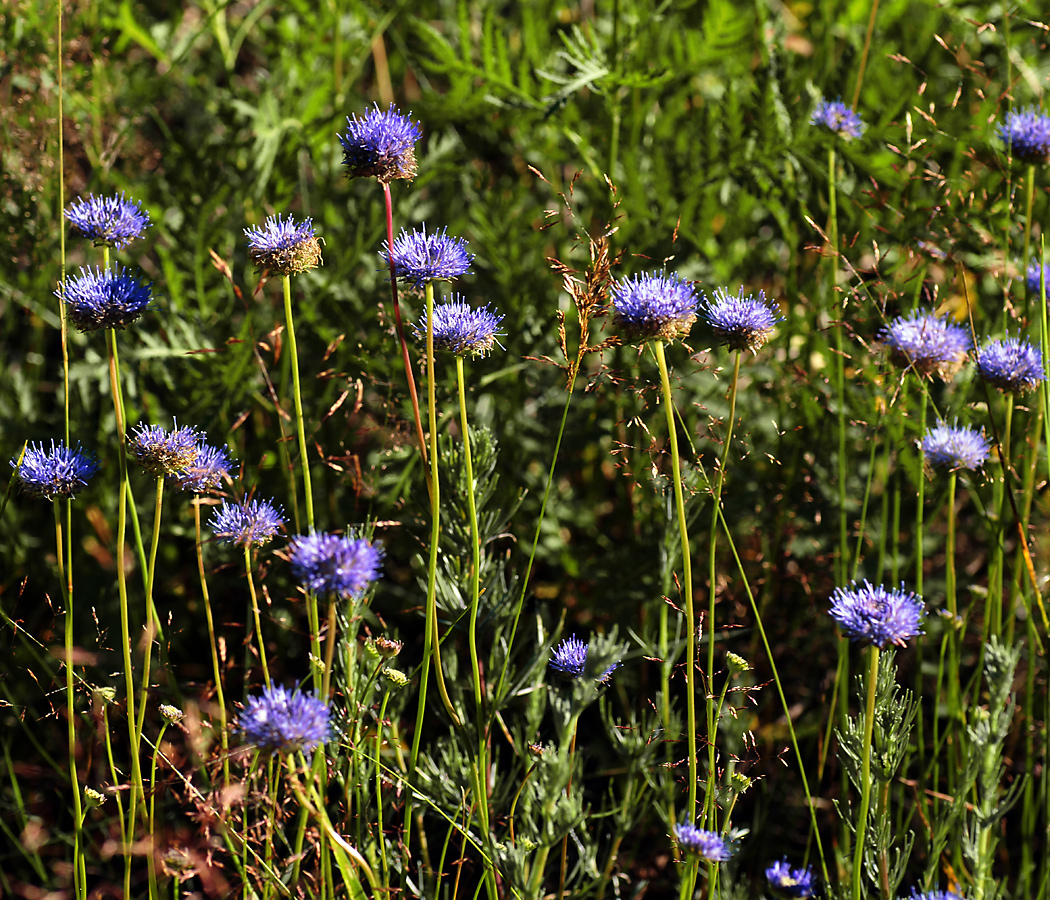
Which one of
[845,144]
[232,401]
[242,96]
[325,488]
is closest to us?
[845,144]

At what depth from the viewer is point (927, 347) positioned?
5.12 feet

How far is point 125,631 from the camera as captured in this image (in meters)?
1.27

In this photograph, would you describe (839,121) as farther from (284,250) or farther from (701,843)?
(701,843)

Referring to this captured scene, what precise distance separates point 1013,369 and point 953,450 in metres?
0.16

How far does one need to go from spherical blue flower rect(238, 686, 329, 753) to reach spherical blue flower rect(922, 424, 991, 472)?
108cm

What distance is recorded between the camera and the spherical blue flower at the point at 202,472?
1327mm

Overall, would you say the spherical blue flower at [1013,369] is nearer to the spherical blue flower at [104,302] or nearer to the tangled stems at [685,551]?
the tangled stems at [685,551]

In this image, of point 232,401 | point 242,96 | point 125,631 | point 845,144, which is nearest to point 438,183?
point 242,96

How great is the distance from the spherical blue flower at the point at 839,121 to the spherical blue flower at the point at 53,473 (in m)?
1.48

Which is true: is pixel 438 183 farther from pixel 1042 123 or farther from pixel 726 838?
pixel 726 838

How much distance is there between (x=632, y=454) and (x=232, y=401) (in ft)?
3.06

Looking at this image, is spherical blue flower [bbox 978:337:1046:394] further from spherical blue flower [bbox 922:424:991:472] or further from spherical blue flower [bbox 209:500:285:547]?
spherical blue flower [bbox 209:500:285:547]

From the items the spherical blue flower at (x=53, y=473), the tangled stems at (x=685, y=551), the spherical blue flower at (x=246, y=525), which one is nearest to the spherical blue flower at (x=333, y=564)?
the spherical blue flower at (x=246, y=525)

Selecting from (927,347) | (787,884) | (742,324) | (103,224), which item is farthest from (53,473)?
(927,347)
